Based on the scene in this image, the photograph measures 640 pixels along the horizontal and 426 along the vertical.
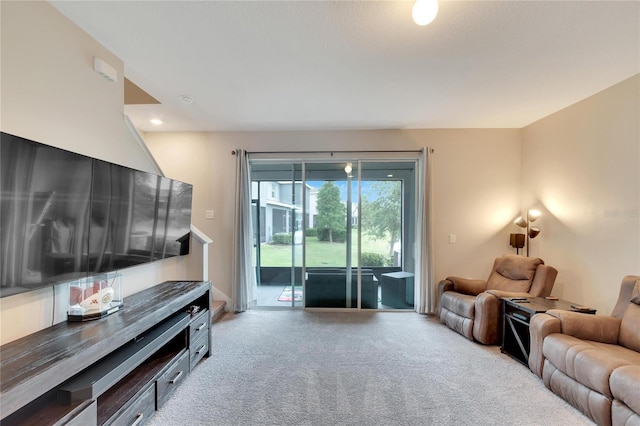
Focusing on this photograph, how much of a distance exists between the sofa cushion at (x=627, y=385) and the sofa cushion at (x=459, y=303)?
1.44 metres

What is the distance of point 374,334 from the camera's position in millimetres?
3387

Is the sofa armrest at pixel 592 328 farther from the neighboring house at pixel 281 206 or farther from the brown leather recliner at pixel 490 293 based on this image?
the neighboring house at pixel 281 206

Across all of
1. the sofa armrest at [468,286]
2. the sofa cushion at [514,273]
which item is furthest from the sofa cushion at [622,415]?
the sofa armrest at [468,286]

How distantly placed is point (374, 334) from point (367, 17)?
318 cm

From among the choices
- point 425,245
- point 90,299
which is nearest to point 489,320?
point 425,245

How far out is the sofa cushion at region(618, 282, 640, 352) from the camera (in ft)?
7.04

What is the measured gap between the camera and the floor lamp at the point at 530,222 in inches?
144

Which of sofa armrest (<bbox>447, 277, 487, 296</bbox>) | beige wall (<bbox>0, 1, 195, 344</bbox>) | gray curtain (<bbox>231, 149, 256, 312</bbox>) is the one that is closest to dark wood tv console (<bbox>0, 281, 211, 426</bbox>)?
beige wall (<bbox>0, 1, 195, 344</bbox>)

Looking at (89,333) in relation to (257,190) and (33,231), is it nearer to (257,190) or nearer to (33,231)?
(33,231)

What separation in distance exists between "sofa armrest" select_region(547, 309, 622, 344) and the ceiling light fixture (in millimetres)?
2544

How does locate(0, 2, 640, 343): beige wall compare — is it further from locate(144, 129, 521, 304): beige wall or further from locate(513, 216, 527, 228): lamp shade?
locate(513, 216, 527, 228): lamp shade

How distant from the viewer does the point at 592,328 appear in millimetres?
2275

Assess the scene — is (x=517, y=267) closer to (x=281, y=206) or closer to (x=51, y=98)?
(x=281, y=206)

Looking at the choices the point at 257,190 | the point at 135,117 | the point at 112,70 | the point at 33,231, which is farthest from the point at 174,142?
the point at 33,231
